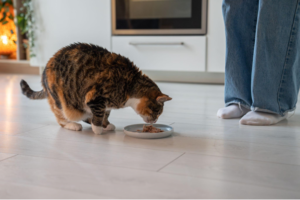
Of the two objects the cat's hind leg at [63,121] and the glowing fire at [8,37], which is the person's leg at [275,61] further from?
the glowing fire at [8,37]

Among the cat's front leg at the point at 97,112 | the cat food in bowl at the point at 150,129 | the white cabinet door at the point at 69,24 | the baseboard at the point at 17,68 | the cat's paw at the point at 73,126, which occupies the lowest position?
the baseboard at the point at 17,68

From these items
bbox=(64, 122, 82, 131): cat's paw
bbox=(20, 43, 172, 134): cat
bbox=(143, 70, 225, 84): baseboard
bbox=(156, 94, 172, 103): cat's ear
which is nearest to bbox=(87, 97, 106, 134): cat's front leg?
bbox=(20, 43, 172, 134): cat

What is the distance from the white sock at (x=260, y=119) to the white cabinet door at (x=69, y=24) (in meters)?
2.24

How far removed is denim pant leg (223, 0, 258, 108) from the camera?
1844 mm

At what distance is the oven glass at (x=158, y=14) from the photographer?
131 inches

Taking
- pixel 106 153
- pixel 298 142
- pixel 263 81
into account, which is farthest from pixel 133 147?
pixel 263 81

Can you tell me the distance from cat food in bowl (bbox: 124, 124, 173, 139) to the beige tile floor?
0.03 m

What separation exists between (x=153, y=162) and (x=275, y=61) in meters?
0.93

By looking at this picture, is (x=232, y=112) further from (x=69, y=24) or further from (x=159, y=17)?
(x=69, y=24)

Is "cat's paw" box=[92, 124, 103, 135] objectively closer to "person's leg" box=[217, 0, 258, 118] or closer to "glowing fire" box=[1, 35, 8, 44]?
"person's leg" box=[217, 0, 258, 118]

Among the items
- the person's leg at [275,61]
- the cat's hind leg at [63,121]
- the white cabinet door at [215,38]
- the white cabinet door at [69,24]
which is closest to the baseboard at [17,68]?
the white cabinet door at [69,24]

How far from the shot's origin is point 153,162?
1.12 m

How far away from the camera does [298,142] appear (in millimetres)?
1394

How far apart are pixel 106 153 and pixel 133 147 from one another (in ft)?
0.40
